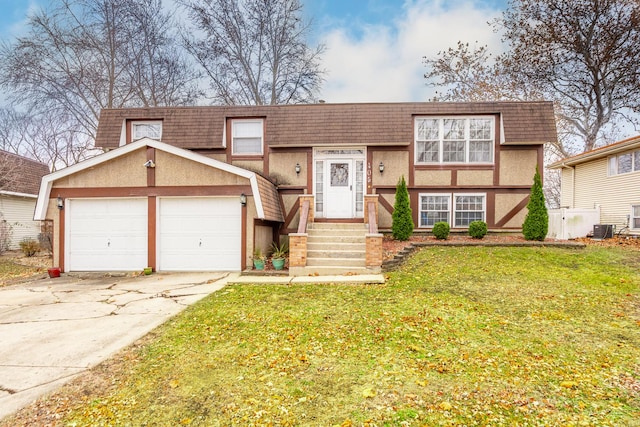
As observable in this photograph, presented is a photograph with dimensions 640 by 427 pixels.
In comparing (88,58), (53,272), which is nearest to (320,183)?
(53,272)

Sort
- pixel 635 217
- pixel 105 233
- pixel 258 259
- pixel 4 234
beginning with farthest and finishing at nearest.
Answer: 1. pixel 4 234
2. pixel 635 217
3. pixel 105 233
4. pixel 258 259

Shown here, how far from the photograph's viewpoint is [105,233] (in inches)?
381

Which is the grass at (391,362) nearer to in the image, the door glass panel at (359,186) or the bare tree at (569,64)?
the door glass panel at (359,186)

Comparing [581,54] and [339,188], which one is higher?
[581,54]

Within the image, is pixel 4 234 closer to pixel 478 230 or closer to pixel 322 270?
pixel 322 270

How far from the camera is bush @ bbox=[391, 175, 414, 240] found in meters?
10.5

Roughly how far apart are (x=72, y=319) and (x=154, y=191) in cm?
474

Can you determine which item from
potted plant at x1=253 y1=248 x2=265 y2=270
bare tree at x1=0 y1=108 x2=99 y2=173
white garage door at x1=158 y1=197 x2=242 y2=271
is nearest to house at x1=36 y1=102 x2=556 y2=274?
potted plant at x1=253 y1=248 x2=265 y2=270

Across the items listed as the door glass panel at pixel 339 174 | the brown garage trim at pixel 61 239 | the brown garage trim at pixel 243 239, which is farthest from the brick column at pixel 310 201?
the brown garage trim at pixel 61 239

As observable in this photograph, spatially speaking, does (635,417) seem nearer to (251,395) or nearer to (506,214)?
(251,395)

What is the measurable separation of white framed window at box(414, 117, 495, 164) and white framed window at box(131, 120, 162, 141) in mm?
9421

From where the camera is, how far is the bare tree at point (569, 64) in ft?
53.4

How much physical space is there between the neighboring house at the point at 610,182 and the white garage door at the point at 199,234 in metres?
14.4

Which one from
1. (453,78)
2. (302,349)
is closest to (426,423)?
(302,349)
